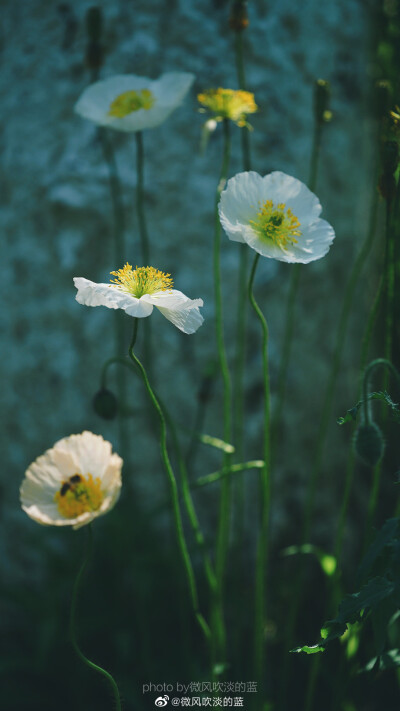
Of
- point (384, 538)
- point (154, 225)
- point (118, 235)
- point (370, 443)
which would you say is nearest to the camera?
point (384, 538)

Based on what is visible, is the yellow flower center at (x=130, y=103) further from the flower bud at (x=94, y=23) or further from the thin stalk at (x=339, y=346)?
the thin stalk at (x=339, y=346)

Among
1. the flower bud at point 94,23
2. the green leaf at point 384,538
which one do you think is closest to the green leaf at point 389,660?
the green leaf at point 384,538

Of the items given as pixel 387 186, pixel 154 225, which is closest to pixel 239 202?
pixel 387 186

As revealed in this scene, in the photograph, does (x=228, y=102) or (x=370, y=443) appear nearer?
(x=370, y=443)

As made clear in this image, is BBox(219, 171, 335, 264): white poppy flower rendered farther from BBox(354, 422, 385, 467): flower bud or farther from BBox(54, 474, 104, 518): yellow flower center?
BBox(54, 474, 104, 518): yellow flower center

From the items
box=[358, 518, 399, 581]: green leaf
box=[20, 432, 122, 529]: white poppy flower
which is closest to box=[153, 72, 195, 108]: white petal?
box=[20, 432, 122, 529]: white poppy flower

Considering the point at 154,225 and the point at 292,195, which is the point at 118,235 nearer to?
the point at 154,225

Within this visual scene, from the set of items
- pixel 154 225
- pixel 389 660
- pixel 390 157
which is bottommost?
pixel 389 660
